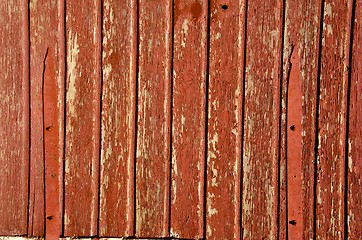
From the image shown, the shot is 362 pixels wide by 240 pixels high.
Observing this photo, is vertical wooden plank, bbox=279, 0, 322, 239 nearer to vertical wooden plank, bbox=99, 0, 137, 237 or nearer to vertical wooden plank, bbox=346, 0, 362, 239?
vertical wooden plank, bbox=346, 0, 362, 239

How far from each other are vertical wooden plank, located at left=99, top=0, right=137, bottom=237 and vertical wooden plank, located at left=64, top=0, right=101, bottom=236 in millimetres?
41

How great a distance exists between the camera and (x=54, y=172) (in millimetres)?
2070

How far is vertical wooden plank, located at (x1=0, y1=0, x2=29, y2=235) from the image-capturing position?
2049 millimetres

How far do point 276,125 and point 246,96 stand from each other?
207 millimetres

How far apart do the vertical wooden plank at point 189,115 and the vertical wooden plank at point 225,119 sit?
4cm

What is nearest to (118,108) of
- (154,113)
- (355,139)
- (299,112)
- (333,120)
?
(154,113)

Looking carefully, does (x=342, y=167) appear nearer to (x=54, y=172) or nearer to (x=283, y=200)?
(x=283, y=200)

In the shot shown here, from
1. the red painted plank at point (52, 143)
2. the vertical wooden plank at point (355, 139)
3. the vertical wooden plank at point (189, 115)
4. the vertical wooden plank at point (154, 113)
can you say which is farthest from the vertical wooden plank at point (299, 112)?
the red painted plank at point (52, 143)

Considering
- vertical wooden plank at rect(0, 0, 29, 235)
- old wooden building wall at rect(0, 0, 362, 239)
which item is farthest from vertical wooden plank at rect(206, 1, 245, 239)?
vertical wooden plank at rect(0, 0, 29, 235)

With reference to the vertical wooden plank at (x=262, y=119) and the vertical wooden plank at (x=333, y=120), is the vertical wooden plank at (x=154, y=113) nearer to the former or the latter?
the vertical wooden plank at (x=262, y=119)

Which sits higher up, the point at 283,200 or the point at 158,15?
the point at 158,15

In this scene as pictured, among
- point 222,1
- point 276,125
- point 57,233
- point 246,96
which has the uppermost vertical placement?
point 222,1

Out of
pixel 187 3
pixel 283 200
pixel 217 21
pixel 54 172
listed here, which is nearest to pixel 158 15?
pixel 187 3

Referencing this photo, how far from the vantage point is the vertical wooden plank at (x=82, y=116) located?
2039 millimetres
